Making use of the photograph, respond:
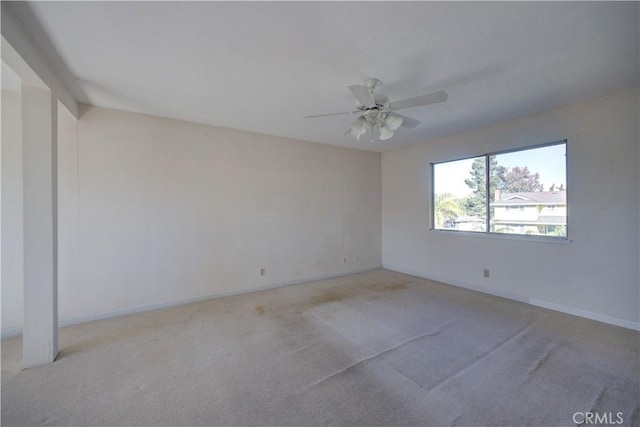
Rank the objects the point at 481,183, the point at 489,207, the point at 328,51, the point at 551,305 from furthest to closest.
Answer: the point at 481,183
the point at 489,207
the point at 551,305
the point at 328,51

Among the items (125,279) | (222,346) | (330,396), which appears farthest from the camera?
(125,279)

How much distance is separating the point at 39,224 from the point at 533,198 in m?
5.48

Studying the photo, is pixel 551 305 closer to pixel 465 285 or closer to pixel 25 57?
pixel 465 285

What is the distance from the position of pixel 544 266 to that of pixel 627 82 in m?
2.20

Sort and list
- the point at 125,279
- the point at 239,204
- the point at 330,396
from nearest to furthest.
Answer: the point at 330,396, the point at 125,279, the point at 239,204

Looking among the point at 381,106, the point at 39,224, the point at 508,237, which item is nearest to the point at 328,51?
the point at 381,106

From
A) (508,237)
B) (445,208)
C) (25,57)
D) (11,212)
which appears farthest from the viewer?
(445,208)

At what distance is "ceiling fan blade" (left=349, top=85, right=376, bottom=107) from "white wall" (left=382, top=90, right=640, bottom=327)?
2.73 m

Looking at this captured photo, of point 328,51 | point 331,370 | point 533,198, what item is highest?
point 328,51

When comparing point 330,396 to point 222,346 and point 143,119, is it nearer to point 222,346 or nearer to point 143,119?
point 222,346

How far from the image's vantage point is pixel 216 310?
345 cm

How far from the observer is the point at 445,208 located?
4.77m

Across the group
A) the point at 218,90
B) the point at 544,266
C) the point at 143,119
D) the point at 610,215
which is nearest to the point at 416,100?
the point at 218,90

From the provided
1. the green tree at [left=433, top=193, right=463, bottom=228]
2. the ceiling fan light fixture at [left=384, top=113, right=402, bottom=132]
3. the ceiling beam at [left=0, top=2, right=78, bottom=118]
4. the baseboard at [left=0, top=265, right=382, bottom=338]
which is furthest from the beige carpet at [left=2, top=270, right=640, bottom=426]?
the ceiling beam at [left=0, top=2, right=78, bottom=118]
